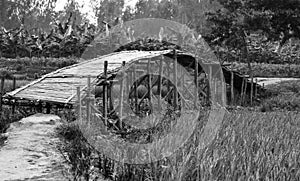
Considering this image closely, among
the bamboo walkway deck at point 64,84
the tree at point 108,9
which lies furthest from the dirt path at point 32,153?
the tree at point 108,9

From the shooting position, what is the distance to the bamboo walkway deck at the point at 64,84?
8.21 m

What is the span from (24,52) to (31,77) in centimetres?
532

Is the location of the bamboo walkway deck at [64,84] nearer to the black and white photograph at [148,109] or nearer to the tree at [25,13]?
the black and white photograph at [148,109]

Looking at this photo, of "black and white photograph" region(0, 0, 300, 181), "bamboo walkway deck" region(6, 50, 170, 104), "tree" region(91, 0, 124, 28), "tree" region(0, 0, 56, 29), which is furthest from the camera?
"tree" region(91, 0, 124, 28)

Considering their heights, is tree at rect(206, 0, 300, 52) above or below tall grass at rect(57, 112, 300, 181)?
above

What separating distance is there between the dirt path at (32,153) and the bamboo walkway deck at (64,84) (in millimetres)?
511

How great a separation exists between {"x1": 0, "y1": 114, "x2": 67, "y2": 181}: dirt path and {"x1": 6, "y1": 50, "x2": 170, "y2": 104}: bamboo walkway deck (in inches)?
20.1

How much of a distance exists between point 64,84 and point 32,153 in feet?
9.77

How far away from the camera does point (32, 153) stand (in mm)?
5773

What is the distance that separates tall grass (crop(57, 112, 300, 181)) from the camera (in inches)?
127

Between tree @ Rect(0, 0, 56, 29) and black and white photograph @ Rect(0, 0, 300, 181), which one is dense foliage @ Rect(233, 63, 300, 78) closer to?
black and white photograph @ Rect(0, 0, 300, 181)

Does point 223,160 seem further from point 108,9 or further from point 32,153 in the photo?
point 108,9

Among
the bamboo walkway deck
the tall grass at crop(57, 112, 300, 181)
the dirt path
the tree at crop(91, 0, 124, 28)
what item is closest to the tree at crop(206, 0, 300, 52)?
the bamboo walkway deck

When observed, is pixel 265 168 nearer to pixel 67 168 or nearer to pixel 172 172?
pixel 172 172
